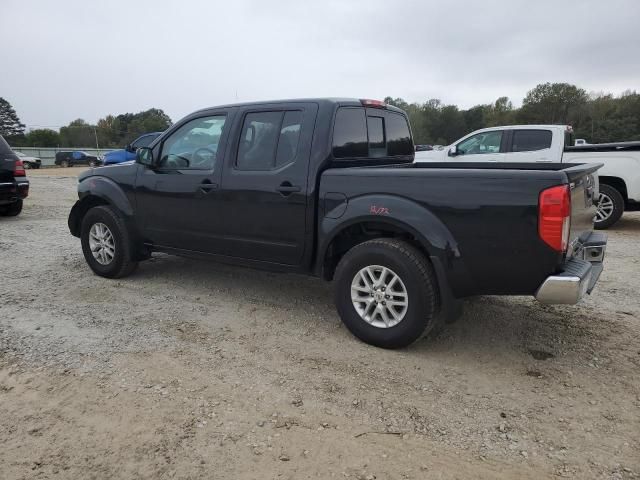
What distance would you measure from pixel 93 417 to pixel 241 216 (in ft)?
6.92

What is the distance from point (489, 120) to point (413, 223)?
78.8m

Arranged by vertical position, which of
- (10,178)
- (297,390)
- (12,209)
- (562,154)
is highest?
(562,154)

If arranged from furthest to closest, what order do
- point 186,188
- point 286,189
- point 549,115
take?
point 549,115, point 186,188, point 286,189

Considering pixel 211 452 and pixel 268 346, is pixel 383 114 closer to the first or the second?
pixel 268 346

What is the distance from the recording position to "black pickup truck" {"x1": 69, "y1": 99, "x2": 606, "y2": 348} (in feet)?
10.5

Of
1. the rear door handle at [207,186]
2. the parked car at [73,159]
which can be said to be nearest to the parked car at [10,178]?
the rear door handle at [207,186]

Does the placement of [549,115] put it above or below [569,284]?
above

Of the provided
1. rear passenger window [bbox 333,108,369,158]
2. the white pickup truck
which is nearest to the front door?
rear passenger window [bbox 333,108,369,158]

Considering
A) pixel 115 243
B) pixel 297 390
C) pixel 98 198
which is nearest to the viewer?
pixel 297 390

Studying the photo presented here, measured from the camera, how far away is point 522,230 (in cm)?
314

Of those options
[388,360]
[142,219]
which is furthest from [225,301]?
[388,360]

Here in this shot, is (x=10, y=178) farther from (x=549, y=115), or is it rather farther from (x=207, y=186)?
(x=549, y=115)

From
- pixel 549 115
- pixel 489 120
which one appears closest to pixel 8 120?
pixel 489 120

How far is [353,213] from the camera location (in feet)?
12.4
